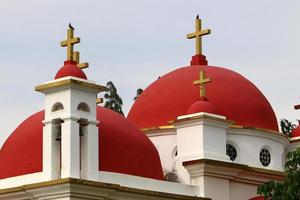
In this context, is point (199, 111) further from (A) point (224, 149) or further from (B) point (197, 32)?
(B) point (197, 32)

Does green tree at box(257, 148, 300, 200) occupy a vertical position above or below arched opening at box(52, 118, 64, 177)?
below

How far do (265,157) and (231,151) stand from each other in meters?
1.24

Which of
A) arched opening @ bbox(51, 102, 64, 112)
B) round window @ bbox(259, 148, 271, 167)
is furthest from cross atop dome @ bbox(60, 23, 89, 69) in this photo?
round window @ bbox(259, 148, 271, 167)

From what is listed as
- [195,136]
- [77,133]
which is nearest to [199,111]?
[195,136]

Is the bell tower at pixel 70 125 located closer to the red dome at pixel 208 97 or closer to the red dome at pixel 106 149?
the red dome at pixel 106 149

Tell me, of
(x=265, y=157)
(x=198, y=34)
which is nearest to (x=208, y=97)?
(x=198, y=34)

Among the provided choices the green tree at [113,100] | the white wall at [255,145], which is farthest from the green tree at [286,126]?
the white wall at [255,145]

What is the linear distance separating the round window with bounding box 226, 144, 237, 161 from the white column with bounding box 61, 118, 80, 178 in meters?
6.26

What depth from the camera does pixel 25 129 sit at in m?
25.4

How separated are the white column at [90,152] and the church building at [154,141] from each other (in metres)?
0.02

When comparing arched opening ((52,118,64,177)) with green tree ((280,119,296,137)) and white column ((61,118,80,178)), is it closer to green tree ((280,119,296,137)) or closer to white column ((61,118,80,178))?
white column ((61,118,80,178))

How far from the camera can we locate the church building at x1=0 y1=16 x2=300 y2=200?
24.0 m

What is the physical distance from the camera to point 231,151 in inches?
1141

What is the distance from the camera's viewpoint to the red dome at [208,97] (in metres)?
29.4
